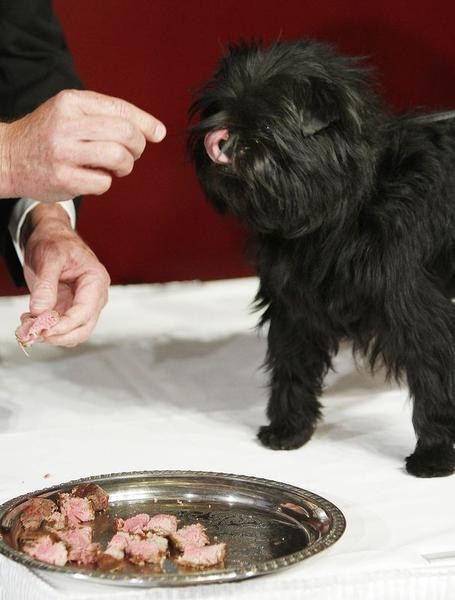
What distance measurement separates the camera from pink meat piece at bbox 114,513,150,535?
1214 millimetres

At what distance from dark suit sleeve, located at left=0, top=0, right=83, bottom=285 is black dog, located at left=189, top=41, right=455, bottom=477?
21.4 inches

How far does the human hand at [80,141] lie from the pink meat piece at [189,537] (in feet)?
1.31

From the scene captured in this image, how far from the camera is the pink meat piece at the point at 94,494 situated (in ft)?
4.20

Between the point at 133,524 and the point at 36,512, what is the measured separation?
4.2 inches

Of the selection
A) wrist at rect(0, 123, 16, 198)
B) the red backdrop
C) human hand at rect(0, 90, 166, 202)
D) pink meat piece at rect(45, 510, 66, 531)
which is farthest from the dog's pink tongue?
the red backdrop

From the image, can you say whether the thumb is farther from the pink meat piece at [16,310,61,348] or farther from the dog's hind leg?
the dog's hind leg

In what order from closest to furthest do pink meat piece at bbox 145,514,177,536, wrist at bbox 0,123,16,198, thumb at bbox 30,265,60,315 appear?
pink meat piece at bbox 145,514,177,536 → wrist at bbox 0,123,16,198 → thumb at bbox 30,265,60,315

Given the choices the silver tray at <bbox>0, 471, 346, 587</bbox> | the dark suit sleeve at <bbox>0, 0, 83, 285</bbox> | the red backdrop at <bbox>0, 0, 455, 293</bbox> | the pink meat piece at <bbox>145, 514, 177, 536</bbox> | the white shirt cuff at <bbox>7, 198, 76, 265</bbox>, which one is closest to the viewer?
the silver tray at <bbox>0, 471, 346, 587</bbox>

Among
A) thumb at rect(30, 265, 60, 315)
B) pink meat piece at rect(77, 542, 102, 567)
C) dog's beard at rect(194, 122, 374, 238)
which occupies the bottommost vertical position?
pink meat piece at rect(77, 542, 102, 567)

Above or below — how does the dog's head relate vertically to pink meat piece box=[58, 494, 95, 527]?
above

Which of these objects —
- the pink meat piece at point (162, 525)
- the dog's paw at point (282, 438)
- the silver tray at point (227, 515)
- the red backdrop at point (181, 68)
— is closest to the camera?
the silver tray at point (227, 515)

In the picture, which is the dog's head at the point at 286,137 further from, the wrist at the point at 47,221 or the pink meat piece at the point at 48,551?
the pink meat piece at the point at 48,551

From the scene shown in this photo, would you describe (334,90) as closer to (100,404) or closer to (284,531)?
(284,531)

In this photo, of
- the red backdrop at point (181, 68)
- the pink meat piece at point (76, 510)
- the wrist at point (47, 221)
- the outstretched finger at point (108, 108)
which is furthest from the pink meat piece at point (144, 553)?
the red backdrop at point (181, 68)
